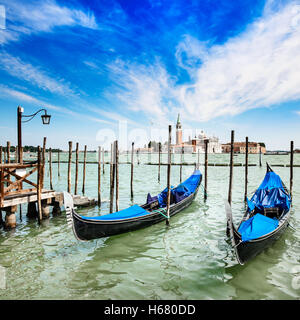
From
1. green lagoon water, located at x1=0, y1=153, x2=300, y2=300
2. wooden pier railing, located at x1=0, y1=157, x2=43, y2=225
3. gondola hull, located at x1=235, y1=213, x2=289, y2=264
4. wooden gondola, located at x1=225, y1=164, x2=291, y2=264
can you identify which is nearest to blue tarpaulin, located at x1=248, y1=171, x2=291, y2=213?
wooden gondola, located at x1=225, y1=164, x2=291, y2=264

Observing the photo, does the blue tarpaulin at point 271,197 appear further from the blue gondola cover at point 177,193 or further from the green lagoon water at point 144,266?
the blue gondola cover at point 177,193

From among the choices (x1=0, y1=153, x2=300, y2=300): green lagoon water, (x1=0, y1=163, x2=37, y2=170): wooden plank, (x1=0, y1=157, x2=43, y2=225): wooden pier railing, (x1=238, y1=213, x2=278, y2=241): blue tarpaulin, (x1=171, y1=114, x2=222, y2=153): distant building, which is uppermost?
(x1=171, y1=114, x2=222, y2=153): distant building

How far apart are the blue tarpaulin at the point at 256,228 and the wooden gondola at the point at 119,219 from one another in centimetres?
223

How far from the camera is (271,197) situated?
21.1ft

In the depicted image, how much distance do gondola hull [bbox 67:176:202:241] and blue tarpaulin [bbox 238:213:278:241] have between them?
229cm

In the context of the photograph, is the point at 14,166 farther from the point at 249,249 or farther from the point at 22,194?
the point at 249,249

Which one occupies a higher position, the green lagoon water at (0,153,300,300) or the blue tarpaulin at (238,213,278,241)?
the blue tarpaulin at (238,213,278,241)

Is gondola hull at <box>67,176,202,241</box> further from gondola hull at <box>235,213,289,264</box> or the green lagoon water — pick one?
gondola hull at <box>235,213,289,264</box>

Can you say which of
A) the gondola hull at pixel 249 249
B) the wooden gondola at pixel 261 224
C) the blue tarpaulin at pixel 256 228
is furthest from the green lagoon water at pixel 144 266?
the blue tarpaulin at pixel 256 228

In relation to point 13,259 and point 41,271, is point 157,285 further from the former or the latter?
point 13,259

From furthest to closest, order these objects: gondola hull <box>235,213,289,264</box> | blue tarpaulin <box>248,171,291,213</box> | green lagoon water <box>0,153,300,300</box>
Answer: blue tarpaulin <box>248,171,291,213</box>, gondola hull <box>235,213,289,264</box>, green lagoon water <box>0,153,300,300</box>

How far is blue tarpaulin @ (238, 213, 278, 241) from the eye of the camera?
372cm

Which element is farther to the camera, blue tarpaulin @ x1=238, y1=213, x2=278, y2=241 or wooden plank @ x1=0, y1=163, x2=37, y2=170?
wooden plank @ x1=0, y1=163, x2=37, y2=170
